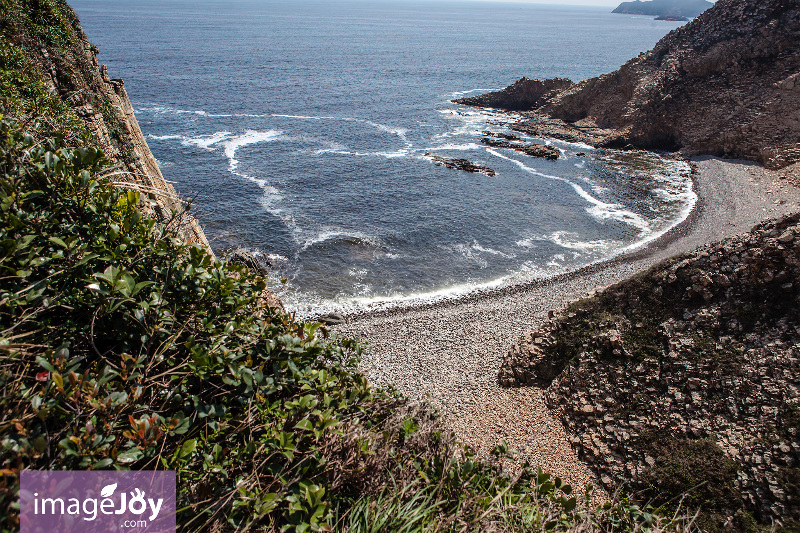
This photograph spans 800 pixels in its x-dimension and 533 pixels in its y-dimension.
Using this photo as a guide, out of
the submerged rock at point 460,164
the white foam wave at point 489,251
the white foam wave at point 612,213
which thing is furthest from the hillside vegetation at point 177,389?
the submerged rock at point 460,164

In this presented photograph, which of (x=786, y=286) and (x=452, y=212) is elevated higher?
(x=786, y=286)

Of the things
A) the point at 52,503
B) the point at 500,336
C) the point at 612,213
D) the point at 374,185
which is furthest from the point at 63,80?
the point at 612,213

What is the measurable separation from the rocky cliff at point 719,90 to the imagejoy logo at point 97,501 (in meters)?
55.5

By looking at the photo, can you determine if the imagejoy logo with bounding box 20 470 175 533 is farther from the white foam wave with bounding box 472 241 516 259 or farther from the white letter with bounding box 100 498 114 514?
the white foam wave with bounding box 472 241 516 259

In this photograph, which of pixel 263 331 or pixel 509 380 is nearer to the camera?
pixel 263 331

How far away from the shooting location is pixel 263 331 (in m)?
4.66

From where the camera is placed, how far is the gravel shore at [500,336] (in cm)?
1362

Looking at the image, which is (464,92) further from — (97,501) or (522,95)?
(97,501)

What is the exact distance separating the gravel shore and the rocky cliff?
6078 mm

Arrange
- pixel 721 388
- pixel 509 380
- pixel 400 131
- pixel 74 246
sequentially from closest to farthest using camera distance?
pixel 74 246 < pixel 721 388 < pixel 509 380 < pixel 400 131

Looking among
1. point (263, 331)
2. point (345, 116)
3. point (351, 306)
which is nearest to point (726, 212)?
point (351, 306)

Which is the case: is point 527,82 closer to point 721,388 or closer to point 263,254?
point 263,254

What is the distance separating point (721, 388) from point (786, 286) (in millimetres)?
3349

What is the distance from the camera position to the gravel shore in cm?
1362
